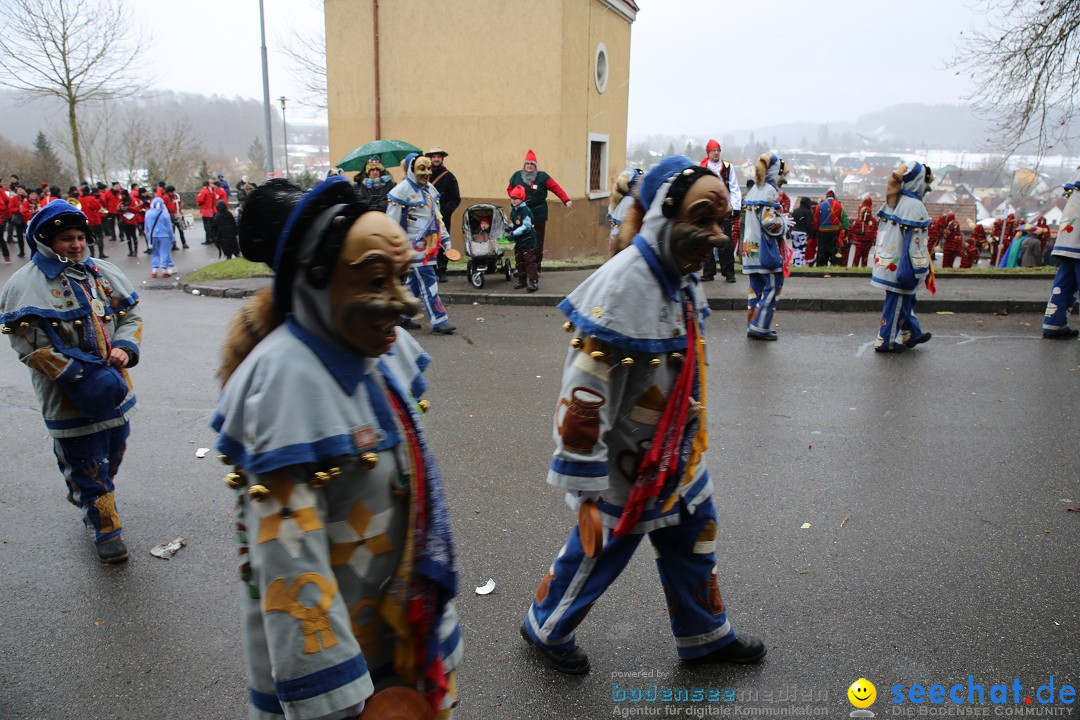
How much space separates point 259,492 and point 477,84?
1635 cm

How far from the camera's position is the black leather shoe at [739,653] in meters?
3.45

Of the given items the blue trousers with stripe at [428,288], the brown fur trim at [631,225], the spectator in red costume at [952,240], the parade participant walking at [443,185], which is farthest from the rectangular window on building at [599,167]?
the brown fur trim at [631,225]

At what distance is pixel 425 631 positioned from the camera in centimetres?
203

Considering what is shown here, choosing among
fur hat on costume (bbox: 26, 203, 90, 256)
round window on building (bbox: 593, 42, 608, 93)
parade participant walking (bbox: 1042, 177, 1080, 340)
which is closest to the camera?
fur hat on costume (bbox: 26, 203, 90, 256)

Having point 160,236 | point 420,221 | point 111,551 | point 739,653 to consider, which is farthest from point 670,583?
point 160,236

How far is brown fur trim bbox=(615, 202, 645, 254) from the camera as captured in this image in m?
3.24

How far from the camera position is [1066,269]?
9219 mm

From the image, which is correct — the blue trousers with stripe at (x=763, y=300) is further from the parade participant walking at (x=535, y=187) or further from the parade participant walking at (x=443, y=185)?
the parade participant walking at (x=443, y=185)

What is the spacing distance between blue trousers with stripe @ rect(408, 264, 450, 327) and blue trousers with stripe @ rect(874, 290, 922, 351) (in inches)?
208

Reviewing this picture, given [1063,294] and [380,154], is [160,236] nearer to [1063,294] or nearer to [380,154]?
[380,154]

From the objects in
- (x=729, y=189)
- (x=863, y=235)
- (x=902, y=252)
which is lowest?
Result: (x=863, y=235)

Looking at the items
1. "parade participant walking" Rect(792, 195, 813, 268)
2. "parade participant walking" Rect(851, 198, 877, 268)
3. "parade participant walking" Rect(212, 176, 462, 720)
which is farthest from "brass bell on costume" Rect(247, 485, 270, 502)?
"parade participant walking" Rect(851, 198, 877, 268)

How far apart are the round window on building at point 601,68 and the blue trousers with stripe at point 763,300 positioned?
10673 mm

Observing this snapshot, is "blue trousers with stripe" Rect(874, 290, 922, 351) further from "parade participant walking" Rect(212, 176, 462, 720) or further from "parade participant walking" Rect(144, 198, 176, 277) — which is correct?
"parade participant walking" Rect(144, 198, 176, 277)
